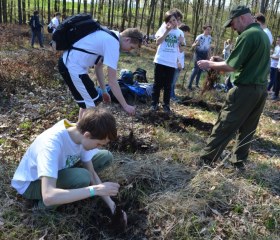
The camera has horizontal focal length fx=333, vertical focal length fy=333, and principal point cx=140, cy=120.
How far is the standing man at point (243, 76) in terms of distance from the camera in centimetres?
361

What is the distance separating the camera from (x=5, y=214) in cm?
305

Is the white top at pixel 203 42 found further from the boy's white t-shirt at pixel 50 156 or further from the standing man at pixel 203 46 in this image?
the boy's white t-shirt at pixel 50 156

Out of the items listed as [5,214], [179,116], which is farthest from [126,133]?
[5,214]

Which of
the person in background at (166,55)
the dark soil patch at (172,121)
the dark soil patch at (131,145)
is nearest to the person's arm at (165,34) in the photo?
the person in background at (166,55)

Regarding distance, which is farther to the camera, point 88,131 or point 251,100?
point 251,100

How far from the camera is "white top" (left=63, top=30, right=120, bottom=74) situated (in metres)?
3.55

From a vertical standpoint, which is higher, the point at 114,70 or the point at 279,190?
the point at 114,70

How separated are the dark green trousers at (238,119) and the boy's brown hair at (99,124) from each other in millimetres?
1830

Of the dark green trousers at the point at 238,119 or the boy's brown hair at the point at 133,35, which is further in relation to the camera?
the dark green trousers at the point at 238,119

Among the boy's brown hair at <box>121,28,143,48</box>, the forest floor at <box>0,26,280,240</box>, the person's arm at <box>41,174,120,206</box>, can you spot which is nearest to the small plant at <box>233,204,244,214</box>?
the forest floor at <box>0,26,280,240</box>

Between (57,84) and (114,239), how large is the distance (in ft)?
19.0

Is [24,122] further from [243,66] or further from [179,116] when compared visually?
[243,66]

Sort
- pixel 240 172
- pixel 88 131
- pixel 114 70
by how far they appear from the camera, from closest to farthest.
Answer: pixel 88 131
pixel 114 70
pixel 240 172

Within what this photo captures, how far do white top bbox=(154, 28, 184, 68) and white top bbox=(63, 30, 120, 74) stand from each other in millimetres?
2608
